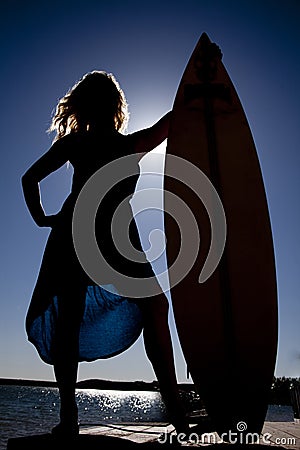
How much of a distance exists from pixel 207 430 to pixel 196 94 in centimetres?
207

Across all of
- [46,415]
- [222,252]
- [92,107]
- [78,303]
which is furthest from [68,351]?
[46,415]

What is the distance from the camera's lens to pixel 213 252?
8.44ft

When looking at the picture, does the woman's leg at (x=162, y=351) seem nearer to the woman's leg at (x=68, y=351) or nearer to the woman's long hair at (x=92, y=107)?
the woman's leg at (x=68, y=351)

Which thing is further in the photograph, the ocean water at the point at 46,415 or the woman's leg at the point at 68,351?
the ocean water at the point at 46,415

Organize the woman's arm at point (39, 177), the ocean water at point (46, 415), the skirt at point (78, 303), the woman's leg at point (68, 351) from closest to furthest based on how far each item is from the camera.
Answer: the woman's leg at point (68, 351) < the skirt at point (78, 303) < the woman's arm at point (39, 177) < the ocean water at point (46, 415)

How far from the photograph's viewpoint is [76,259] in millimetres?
2004

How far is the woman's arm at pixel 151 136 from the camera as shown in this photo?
2258 mm

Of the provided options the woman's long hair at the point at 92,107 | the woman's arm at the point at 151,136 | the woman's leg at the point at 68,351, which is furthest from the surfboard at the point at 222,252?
the woman's leg at the point at 68,351

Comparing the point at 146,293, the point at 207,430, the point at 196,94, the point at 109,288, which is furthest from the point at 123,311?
the point at 196,94

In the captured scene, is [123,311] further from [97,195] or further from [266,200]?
[266,200]

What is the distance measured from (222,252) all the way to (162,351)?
32.1 inches

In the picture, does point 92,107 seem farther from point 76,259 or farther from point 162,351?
point 162,351

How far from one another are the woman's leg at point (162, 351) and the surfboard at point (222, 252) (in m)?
0.35

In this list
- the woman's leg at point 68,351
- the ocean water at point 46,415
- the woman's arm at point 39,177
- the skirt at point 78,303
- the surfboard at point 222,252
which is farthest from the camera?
the ocean water at point 46,415
